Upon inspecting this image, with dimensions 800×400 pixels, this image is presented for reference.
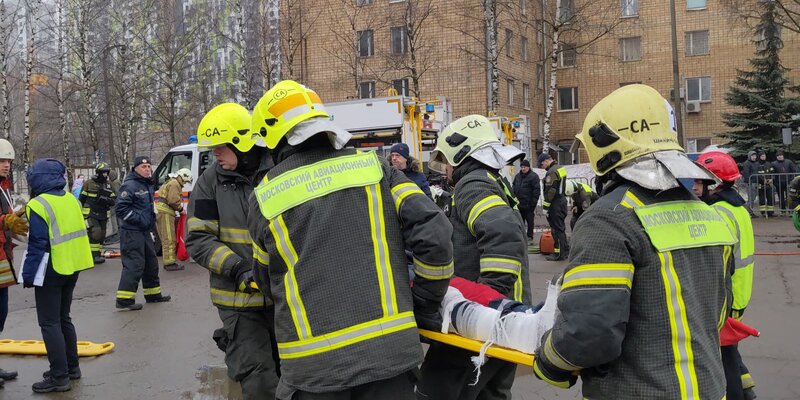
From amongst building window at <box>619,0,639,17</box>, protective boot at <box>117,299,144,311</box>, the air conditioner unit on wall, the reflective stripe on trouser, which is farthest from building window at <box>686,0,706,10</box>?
protective boot at <box>117,299,144,311</box>

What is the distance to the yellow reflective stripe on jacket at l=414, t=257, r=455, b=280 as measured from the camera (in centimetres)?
287

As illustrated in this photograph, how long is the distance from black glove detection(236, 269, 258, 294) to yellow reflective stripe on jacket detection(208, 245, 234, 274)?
0.15 m

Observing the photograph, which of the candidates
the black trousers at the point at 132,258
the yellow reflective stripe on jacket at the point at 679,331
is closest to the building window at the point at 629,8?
the black trousers at the point at 132,258

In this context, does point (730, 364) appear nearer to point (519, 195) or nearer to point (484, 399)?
point (484, 399)

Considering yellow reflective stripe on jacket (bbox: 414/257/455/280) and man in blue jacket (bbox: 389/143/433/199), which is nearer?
yellow reflective stripe on jacket (bbox: 414/257/455/280)

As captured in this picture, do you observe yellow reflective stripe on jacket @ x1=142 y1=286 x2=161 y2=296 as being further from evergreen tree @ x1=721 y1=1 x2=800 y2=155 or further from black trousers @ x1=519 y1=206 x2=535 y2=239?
evergreen tree @ x1=721 y1=1 x2=800 y2=155

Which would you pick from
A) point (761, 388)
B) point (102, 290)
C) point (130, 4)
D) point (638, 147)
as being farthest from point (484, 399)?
point (130, 4)

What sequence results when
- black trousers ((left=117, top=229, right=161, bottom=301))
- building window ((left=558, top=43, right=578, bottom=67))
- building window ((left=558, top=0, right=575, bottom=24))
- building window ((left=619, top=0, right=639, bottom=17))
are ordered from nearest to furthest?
black trousers ((left=117, top=229, right=161, bottom=301)) → building window ((left=558, top=0, right=575, bottom=24)) → building window ((left=619, top=0, right=639, bottom=17)) → building window ((left=558, top=43, right=578, bottom=67))

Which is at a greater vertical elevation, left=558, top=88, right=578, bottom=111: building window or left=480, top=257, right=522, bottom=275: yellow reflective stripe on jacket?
left=558, top=88, right=578, bottom=111: building window

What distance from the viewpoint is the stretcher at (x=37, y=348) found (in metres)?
6.79

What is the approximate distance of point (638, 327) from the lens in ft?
7.21

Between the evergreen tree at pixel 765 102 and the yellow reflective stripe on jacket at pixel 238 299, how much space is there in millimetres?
24548

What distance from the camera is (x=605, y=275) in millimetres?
2109

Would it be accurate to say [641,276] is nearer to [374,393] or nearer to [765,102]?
[374,393]
